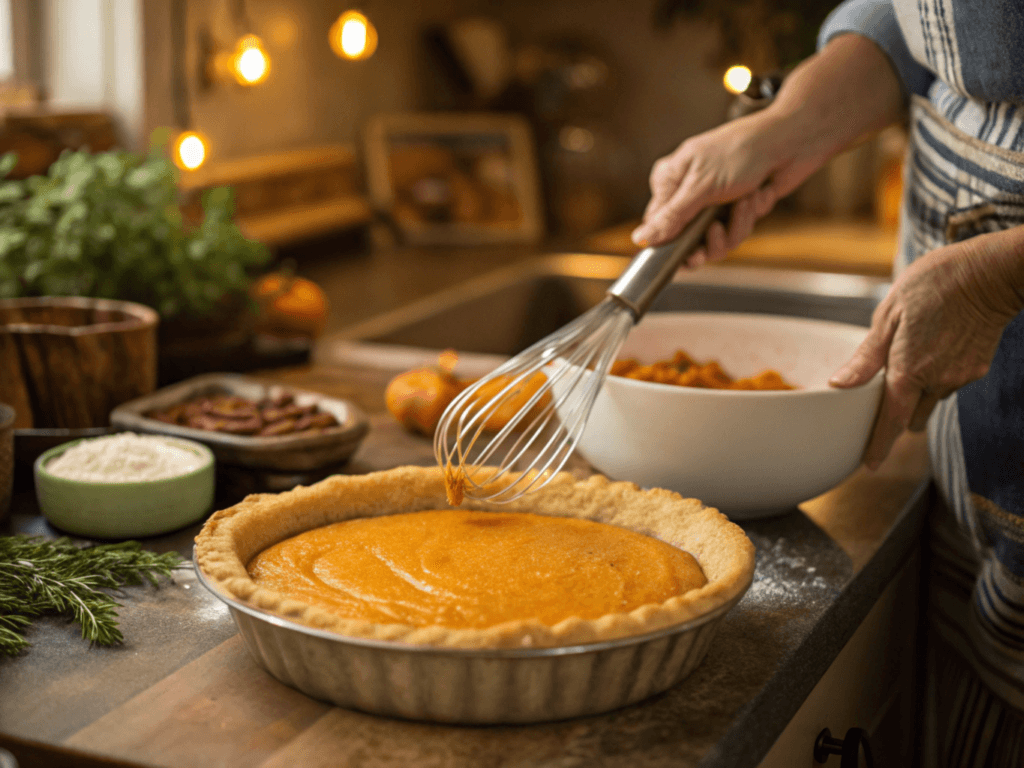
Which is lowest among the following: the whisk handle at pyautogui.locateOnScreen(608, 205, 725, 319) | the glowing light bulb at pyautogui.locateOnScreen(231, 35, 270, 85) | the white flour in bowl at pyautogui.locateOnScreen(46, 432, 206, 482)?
the white flour in bowl at pyautogui.locateOnScreen(46, 432, 206, 482)

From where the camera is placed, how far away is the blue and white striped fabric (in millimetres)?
932

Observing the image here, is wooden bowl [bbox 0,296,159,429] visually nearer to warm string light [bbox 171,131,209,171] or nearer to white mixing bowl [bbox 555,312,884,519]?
white mixing bowl [bbox 555,312,884,519]

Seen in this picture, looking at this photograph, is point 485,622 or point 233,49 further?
point 233,49

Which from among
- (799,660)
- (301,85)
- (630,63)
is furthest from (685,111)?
(799,660)

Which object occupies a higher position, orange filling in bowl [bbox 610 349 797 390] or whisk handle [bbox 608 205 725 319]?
whisk handle [bbox 608 205 725 319]

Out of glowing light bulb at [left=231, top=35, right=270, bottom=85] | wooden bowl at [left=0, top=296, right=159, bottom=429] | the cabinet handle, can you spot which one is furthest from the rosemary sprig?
glowing light bulb at [left=231, top=35, right=270, bottom=85]

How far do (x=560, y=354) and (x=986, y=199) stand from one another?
43 cm

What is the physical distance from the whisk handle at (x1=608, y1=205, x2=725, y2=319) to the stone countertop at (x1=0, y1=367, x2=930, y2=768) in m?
0.29

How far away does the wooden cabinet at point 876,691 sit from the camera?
2.76ft

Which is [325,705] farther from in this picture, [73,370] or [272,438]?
[73,370]

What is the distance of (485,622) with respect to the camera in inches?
27.0

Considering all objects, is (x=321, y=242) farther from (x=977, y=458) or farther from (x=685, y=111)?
(x=977, y=458)

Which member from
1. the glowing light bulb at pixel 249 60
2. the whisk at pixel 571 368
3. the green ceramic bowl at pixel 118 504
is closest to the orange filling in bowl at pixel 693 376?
the whisk at pixel 571 368

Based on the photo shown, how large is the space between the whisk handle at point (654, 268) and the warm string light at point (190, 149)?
1037mm
